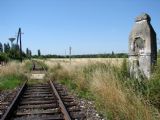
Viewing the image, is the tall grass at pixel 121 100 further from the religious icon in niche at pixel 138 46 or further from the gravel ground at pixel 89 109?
the religious icon in niche at pixel 138 46

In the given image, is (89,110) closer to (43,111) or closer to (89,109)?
(89,109)

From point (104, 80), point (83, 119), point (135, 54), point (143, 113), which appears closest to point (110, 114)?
point (83, 119)

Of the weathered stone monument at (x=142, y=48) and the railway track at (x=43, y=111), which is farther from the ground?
the weathered stone monument at (x=142, y=48)

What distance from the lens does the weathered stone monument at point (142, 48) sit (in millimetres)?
10188

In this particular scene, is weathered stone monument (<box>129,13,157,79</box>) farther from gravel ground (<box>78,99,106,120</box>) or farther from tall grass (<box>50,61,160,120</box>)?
gravel ground (<box>78,99,106,120</box>)

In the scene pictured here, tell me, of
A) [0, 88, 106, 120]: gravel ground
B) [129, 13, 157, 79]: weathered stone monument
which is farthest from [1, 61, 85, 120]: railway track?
[129, 13, 157, 79]: weathered stone monument

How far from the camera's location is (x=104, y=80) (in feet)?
29.5

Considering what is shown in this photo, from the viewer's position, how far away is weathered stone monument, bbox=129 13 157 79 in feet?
33.4

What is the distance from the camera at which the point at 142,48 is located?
10867 millimetres

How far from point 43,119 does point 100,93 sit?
2215mm

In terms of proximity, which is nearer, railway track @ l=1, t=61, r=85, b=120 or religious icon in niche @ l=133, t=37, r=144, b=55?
railway track @ l=1, t=61, r=85, b=120

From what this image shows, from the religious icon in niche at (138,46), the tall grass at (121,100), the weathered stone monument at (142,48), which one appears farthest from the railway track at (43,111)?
the religious icon in niche at (138,46)

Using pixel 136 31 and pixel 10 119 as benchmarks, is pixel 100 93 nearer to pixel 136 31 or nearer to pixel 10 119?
pixel 10 119

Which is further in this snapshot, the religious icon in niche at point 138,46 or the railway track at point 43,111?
the religious icon in niche at point 138,46
